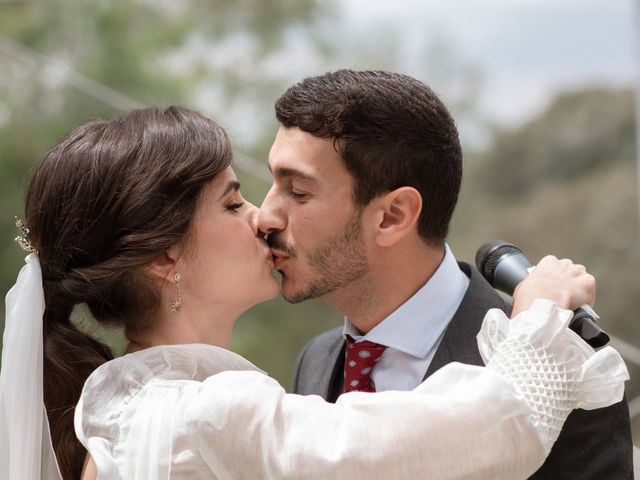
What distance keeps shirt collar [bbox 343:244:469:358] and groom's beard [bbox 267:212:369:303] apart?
0.14 m

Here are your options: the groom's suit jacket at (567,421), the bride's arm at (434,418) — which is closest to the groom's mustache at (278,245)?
the groom's suit jacket at (567,421)

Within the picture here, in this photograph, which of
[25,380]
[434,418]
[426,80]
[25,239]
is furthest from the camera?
[426,80]

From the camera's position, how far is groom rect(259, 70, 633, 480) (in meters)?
2.23

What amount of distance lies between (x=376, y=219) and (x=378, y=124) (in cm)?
22

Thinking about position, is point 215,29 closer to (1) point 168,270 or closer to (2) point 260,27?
(2) point 260,27

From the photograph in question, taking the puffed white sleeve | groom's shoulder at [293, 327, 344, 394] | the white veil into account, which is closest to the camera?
the puffed white sleeve

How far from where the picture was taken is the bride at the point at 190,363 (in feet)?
5.75

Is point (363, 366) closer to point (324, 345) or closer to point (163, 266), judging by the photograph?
point (324, 345)

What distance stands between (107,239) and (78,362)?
1.01 ft

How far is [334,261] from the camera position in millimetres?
2283

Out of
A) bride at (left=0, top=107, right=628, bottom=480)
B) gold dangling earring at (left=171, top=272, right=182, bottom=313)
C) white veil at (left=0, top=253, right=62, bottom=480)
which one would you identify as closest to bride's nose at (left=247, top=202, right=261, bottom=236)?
bride at (left=0, top=107, right=628, bottom=480)

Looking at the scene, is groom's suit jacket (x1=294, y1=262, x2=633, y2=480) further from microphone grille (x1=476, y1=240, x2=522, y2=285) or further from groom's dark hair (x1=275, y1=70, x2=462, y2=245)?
groom's dark hair (x1=275, y1=70, x2=462, y2=245)

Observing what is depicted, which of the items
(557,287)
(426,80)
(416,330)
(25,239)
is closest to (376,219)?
(416,330)

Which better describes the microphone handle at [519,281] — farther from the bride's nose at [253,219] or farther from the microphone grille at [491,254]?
the bride's nose at [253,219]
